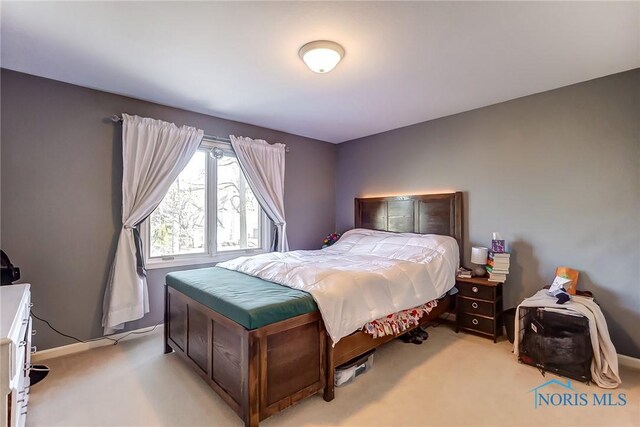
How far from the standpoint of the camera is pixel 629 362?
8.11 ft

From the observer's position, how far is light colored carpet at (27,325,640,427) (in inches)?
71.6

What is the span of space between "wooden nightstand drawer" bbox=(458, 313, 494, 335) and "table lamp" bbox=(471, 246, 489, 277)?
46cm

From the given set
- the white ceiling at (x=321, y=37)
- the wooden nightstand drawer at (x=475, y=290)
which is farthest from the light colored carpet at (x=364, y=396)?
the white ceiling at (x=321, y=37)

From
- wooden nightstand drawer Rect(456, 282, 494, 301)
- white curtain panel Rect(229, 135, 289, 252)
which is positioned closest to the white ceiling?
white curtain panel Rect(229, 135, 289, 252)

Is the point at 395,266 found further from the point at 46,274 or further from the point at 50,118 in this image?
the point at 50,118

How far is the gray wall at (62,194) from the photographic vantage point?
251 centimetres

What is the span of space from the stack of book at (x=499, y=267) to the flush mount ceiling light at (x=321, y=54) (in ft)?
8.29

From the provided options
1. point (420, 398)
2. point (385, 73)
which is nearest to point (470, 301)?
point (420, 398)

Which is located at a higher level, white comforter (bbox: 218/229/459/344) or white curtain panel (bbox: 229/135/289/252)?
white curtain panel (bbox: 229/135/289/252)

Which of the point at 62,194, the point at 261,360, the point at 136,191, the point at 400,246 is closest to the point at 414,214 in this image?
the point at 400,246

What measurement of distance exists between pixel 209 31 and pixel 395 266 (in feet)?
7.86

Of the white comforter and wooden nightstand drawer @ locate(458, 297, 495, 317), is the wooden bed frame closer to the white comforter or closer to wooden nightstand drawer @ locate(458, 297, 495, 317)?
the white comforter

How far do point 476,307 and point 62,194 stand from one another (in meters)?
4.25

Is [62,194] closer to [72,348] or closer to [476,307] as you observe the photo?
[72,348]
